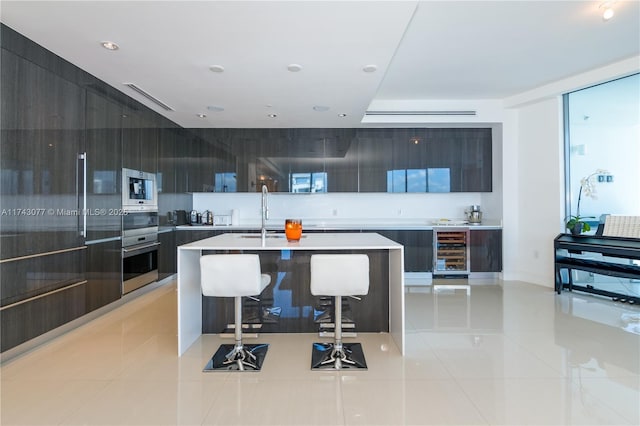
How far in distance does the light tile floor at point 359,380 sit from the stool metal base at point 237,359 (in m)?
0.07

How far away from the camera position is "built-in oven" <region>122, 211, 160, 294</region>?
12.7 feet

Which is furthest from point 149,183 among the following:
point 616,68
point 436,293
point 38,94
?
point 616,68

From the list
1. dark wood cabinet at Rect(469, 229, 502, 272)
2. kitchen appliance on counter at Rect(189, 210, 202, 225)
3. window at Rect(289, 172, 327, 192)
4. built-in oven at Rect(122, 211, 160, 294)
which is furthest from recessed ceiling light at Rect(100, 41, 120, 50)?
dark wood cabinet at Rect(469, 229, 502, 272)

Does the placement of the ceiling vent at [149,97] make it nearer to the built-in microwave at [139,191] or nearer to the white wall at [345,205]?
the built-in microwave at [139,191]

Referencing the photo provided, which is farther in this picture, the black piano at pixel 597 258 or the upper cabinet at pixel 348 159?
the upper cabinet at pixel 348 159

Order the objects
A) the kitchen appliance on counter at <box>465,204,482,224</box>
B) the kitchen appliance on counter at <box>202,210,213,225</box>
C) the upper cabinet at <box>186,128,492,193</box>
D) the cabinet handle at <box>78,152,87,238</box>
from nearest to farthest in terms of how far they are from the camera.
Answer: the cabinet handle at <box>78,152,87,238</box>
the upper cabinet at <box>186,128,492,193</box>
the kitchen appliance on counter at <box>465,204,482,224</box>
the kitchen appliance on counter at <box>202,210,213,225</box>

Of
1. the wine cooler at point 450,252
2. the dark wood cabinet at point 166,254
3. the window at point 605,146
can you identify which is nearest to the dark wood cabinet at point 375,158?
the wine cooler at point 450,252

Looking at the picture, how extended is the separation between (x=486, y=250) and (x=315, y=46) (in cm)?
414

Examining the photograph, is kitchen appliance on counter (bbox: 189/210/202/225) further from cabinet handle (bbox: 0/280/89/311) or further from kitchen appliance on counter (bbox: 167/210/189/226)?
cabinet handle (bbox: 0/280/89/311)

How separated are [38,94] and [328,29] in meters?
2.36

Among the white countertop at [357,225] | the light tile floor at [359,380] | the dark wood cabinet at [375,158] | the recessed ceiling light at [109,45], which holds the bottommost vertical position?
the light tile floor at [359,380]

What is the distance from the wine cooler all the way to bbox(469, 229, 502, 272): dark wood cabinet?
0.10 metres

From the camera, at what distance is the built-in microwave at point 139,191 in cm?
386

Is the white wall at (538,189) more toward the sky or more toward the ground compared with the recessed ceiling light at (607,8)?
more toward the ground
